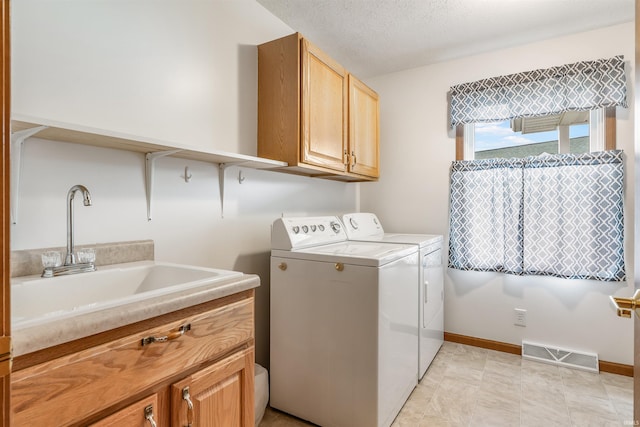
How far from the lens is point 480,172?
271cm

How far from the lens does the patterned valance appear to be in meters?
2.26

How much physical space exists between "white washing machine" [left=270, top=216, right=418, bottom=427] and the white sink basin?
682mm

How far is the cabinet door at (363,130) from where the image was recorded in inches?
98.2

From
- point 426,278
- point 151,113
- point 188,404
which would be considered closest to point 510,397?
point 426,278

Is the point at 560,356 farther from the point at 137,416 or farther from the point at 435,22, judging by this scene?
the point at 137,416

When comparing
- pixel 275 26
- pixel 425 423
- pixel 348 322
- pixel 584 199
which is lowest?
pixel 425 423

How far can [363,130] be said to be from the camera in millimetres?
2682

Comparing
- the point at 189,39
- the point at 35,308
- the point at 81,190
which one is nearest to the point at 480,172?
the point at 189,39

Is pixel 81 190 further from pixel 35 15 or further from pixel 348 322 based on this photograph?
pixel 348 322

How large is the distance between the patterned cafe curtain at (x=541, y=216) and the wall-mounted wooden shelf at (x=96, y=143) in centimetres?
188

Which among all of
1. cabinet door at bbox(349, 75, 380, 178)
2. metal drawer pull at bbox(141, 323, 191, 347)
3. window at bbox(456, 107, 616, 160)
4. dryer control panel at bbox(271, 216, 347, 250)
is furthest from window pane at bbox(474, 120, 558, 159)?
metal drawer pull at bbox(141, 323, 191, 347)

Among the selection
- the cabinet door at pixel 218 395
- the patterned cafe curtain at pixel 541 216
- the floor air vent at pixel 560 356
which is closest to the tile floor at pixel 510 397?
the floor air vent at pixel 560 356

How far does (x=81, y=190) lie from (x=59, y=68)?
0.46 meters

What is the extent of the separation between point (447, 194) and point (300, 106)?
1.64 meters
